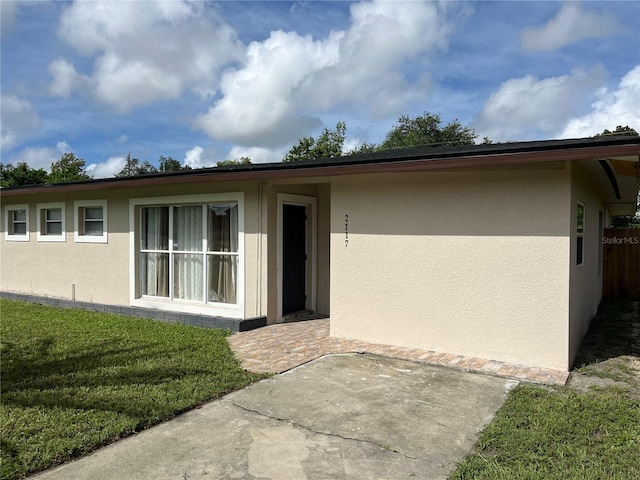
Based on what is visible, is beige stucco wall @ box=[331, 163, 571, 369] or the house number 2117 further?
the house number 2117

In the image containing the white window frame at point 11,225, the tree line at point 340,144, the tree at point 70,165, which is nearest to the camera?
the white window frame at point 11,225

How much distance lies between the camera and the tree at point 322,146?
3697 centimetres

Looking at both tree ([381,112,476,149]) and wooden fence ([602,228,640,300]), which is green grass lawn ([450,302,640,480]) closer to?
wooden fence ([602,228,640,300])

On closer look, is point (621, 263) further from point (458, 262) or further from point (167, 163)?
point (167, 163)

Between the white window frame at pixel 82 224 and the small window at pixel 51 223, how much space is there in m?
0.54

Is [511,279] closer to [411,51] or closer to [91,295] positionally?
[91,295]

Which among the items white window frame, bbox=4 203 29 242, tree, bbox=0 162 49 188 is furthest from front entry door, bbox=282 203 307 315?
tree, bbox=0 162 49 188

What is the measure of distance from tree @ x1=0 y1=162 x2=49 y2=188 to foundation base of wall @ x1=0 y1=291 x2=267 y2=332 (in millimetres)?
27856

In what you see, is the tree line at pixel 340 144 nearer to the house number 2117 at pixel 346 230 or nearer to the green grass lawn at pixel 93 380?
the house number 2117 at pixel 346 230

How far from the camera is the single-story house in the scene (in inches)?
223

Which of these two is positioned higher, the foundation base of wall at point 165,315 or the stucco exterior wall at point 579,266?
the stucco exterior wall at point 579,266

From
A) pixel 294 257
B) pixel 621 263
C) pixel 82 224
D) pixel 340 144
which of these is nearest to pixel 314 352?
pixel 294 257

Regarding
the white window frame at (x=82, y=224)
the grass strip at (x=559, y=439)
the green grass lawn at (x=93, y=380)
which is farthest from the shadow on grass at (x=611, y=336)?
the white window frame at (x=82, y=224)

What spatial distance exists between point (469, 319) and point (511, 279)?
79cm
